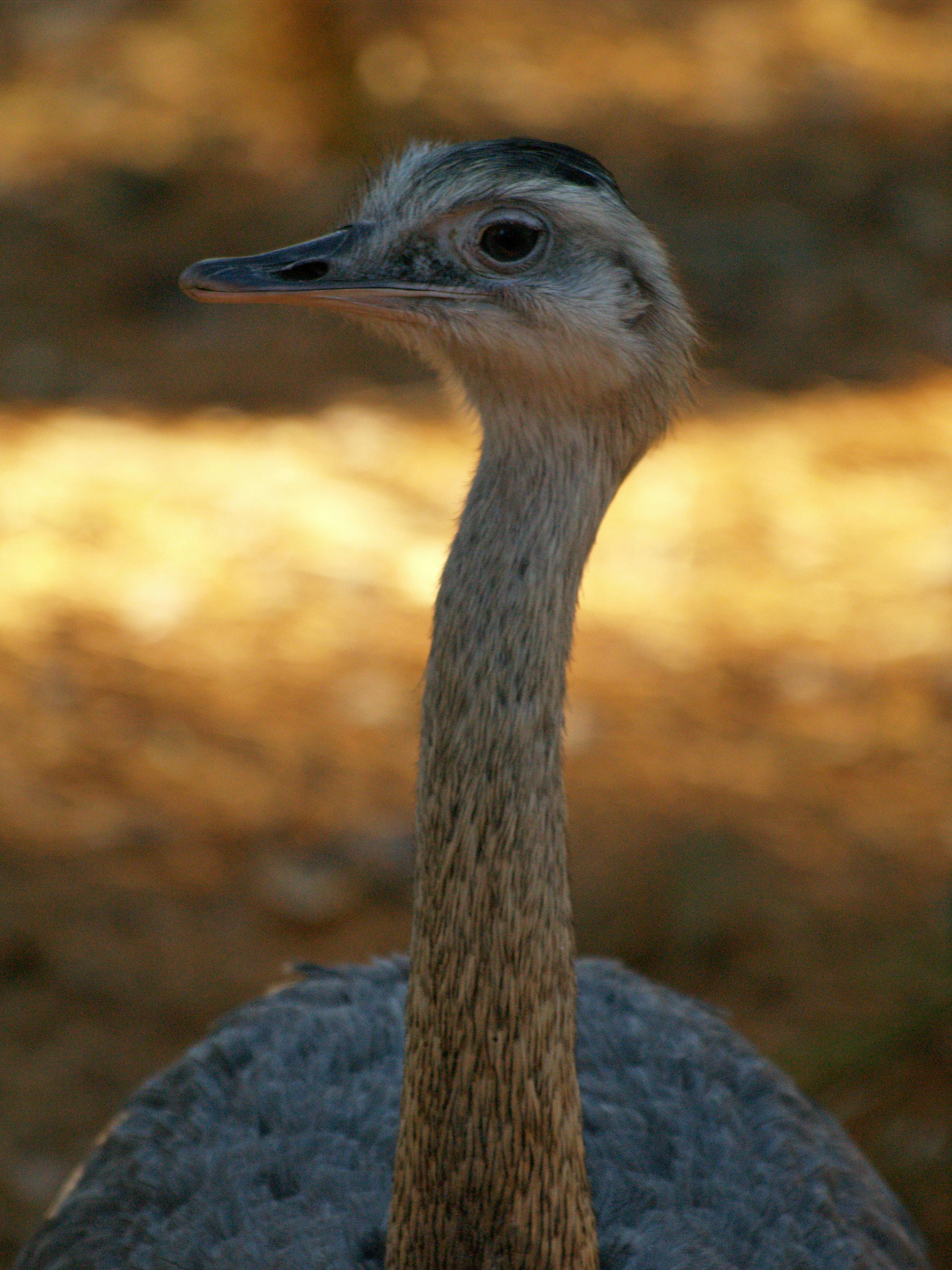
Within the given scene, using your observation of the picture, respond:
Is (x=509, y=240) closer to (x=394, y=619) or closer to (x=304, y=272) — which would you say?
(x=304, y=272)

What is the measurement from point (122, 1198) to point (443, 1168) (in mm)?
730

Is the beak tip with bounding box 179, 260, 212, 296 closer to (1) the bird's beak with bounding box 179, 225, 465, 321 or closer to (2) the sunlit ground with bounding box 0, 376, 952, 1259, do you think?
(1) the bird's beak with bounding box 179, 225, 465, 321

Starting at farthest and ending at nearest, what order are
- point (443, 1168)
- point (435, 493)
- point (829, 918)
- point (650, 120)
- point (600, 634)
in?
point (650, 120)
point (435, 493)
point (600, 634)
point (829, 918)
point (443, 1168)

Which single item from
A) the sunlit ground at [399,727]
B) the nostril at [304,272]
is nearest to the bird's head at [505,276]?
the nostril at [304,272]

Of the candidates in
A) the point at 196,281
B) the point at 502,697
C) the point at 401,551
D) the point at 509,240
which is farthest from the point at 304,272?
the point at 401,551

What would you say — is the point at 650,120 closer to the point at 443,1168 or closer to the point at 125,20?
the point at 125,20

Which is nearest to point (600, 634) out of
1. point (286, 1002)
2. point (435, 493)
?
point (435, 493)

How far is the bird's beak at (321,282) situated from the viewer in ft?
5.63

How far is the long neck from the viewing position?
1661 mm

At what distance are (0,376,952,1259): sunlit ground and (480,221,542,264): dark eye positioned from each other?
6.07 feet

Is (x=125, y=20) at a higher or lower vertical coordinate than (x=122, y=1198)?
higher

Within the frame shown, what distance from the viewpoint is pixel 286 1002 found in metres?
2.57

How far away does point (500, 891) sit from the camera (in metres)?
1.66

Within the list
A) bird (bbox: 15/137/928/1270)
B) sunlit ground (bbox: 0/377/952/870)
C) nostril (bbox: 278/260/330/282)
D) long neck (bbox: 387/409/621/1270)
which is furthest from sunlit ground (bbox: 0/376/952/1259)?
nostril (bbox: 278/260/330/282)
